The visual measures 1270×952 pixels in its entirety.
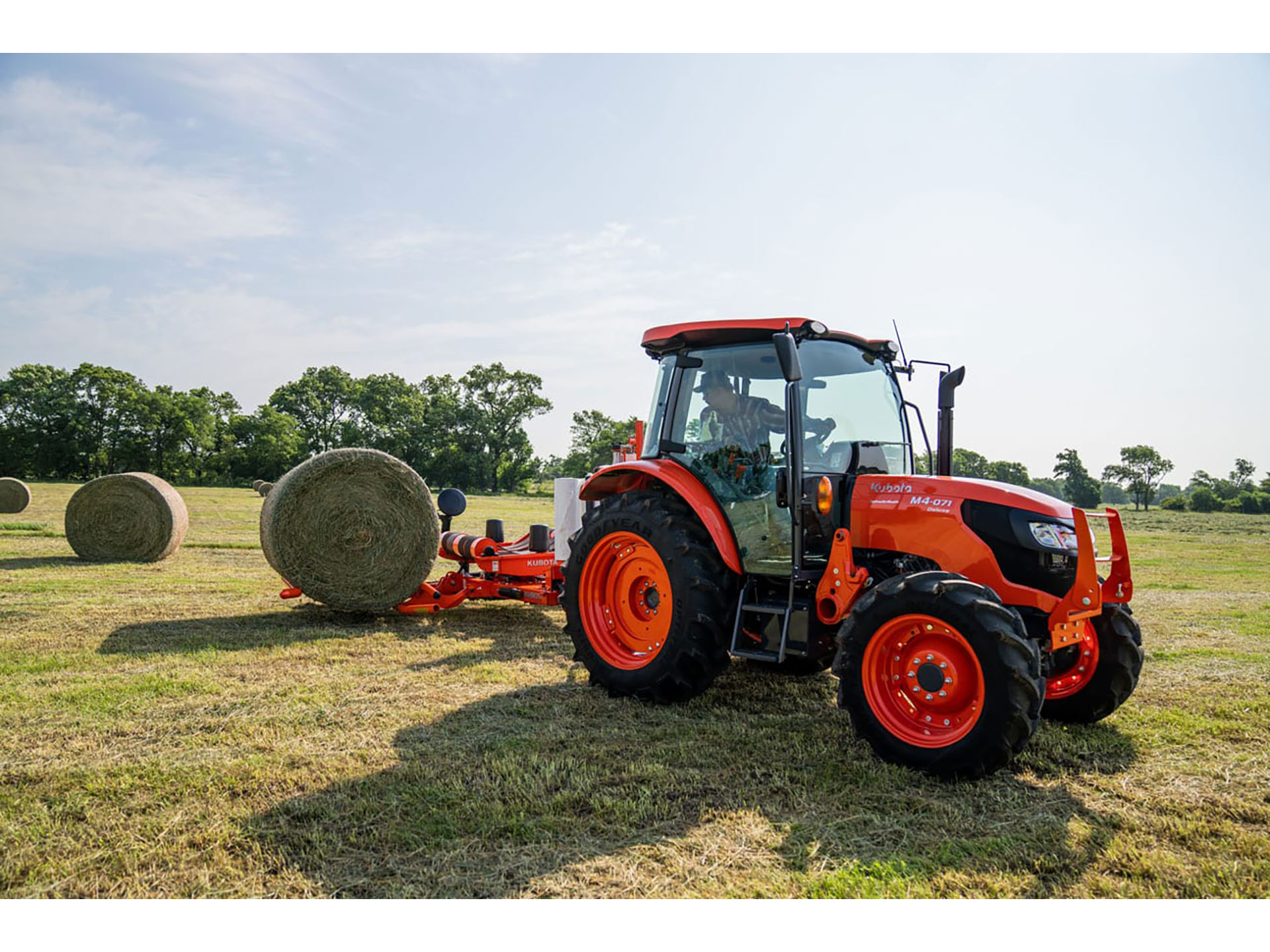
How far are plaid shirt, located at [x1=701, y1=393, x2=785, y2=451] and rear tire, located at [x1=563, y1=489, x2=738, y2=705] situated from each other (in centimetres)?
47

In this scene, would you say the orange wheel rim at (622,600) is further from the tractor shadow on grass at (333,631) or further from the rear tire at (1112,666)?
the rear tire at (1112,666)

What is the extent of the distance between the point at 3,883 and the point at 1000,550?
4124 mm

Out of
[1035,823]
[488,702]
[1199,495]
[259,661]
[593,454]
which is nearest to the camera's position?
[1035,823]

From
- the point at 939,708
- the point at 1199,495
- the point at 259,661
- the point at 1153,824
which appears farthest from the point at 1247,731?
the point at 1199,495

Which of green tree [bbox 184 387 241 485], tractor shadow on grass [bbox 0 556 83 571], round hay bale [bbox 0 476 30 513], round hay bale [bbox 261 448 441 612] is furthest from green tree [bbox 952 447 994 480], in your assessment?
green tree [bbox 184 387 241 485]

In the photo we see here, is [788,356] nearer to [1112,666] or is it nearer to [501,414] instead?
[1112,666]

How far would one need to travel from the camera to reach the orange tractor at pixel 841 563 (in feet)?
12.1

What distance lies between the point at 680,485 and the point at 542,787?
1915mm

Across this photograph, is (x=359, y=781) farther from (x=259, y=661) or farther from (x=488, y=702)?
(x=259, y=661)

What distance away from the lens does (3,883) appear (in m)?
2.70

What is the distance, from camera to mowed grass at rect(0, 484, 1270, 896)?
279 cm

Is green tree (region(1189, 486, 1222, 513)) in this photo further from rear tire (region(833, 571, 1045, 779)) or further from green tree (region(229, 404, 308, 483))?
green tree (region(229, 404, 308, 483))

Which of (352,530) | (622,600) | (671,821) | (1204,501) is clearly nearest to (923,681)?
(671,821)

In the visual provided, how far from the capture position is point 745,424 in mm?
4867
